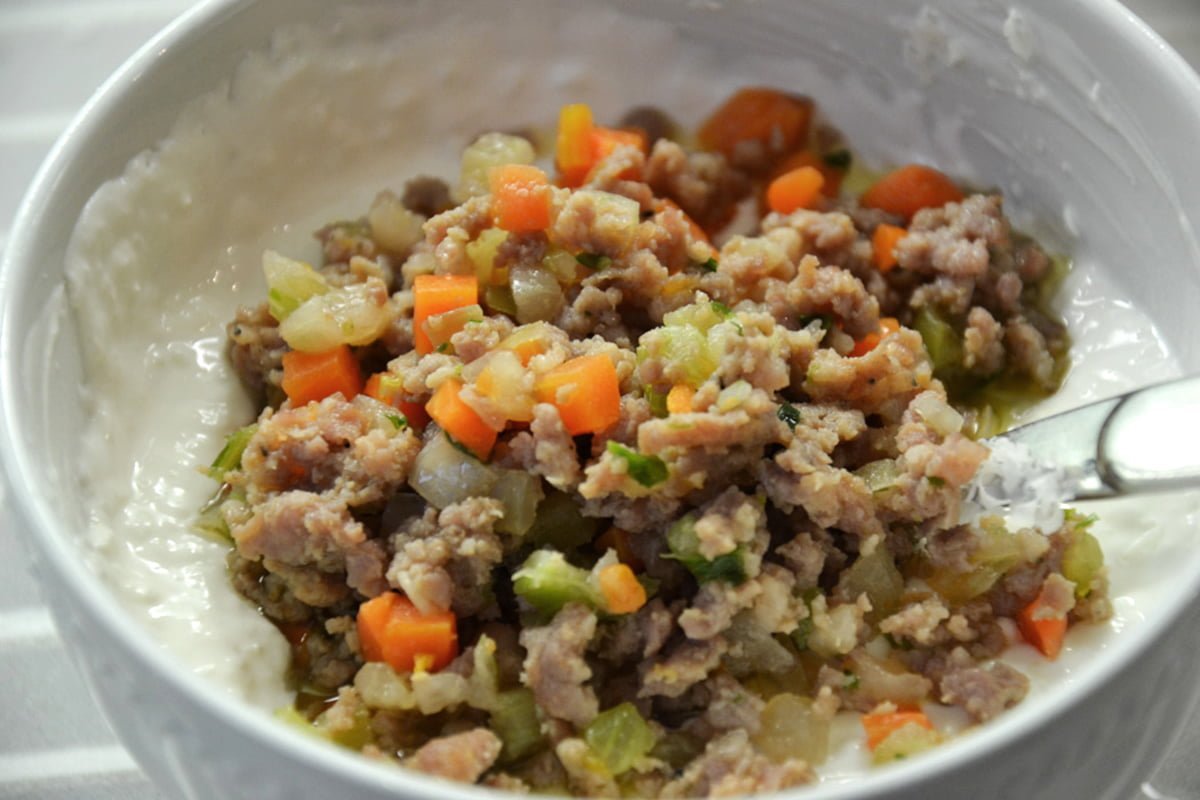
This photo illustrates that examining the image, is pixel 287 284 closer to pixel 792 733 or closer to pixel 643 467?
pixel 643 467

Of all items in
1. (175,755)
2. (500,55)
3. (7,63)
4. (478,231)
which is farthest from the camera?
(7,63)

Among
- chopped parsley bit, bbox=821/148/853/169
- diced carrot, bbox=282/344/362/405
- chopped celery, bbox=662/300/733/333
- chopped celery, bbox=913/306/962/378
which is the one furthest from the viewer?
chopped parsley bit, bbox=821/148/853/169

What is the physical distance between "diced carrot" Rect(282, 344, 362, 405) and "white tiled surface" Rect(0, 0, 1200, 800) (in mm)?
499

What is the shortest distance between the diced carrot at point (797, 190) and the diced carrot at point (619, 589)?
1.01 m

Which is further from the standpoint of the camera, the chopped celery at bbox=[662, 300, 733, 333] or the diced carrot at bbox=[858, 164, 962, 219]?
the diced carrot at bbox=[858, 164, 962, 219]

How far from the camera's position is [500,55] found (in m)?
2.56

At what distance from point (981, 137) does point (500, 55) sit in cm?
96

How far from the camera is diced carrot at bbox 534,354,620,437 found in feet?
5.98

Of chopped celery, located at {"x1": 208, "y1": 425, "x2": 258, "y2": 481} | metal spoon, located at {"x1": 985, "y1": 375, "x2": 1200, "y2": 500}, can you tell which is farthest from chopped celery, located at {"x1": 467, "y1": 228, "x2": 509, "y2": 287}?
metal spoon, located at {"x1": 985, "y1": 375, "x2": 1200, "y2": 500}

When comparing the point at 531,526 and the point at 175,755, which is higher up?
the point at 531,526

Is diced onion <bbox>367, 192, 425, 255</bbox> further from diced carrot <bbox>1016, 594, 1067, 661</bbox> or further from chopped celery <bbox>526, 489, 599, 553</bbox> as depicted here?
diced carrot <bbox>1016, 594, 1067, 661</bbox>

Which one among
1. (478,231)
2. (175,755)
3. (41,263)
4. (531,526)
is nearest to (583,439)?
(531,526)

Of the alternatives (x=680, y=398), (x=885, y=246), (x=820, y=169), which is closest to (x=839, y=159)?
(x=820, y=169)

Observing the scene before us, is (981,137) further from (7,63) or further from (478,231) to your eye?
(7,63)
